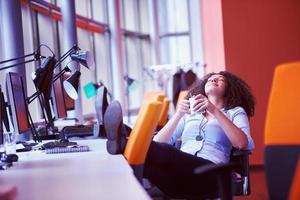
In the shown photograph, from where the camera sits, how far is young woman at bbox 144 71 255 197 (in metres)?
2.68

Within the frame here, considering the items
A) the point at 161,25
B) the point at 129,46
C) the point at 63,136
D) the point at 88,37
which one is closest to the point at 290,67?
the point at 63,136

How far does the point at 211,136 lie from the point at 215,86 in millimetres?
351

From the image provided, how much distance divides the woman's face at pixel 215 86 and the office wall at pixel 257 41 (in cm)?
257

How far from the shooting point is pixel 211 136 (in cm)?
285

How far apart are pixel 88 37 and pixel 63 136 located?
4.51 metres

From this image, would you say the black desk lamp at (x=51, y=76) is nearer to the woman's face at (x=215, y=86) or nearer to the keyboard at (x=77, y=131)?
the keyboard at (x=77, y=131)

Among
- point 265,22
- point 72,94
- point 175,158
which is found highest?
point 265,22

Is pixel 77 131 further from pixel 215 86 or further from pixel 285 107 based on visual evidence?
pixel 285 107

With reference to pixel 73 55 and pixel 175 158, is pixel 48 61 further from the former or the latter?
pixel 175 158

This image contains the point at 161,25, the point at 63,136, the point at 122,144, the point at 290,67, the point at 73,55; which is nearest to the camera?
the point at 290,67

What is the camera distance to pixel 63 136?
11.7ft

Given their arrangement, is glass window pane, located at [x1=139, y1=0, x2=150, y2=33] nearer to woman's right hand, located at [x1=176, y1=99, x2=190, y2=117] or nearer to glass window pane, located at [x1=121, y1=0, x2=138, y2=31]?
glass window pane, located at [x1=121, y1=0, x2=138, y2=31]

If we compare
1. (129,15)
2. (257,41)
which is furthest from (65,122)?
(129,15)

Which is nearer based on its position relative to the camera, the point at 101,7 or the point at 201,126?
the point at 201,126
